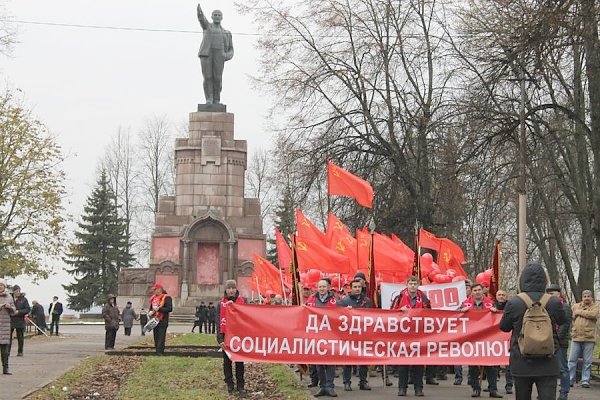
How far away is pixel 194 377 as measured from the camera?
18000 mm

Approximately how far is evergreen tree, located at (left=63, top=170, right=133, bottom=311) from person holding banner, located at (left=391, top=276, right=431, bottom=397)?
197 feet

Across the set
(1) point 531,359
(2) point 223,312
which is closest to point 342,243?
(2) point 223,312

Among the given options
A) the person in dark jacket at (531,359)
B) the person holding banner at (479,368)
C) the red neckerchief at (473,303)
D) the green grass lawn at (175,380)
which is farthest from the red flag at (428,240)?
the person in dark jacket at (531,359)

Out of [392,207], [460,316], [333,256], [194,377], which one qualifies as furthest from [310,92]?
[460,316]

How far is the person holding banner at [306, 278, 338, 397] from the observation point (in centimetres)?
1536

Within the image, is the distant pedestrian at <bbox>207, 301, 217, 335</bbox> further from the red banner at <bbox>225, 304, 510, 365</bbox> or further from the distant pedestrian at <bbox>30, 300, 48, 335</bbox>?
the red banner at <bbox>225, 304, 510, 365</bbox>

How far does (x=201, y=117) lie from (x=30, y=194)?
1247 cm

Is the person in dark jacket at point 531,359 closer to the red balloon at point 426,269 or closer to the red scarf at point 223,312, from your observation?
the red scarf at point 223,312

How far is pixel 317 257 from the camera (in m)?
21.1

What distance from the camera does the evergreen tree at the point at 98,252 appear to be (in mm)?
74750

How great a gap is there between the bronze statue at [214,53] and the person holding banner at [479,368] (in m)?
40.0

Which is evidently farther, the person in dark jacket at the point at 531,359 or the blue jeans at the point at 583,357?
the blue jeans at the point at 583,357

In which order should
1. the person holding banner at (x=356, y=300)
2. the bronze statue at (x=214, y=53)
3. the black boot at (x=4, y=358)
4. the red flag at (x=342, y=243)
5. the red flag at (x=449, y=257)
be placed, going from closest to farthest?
the person holding banner at (x=356, y=300) < the black boot at (x=4, y=358) < the red flag at (x=342, y=243) < the red flag at (x=449, y=257) < the bronze statue at (x=214, y=53)

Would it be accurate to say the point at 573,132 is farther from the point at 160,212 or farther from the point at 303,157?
the point at 160,212
